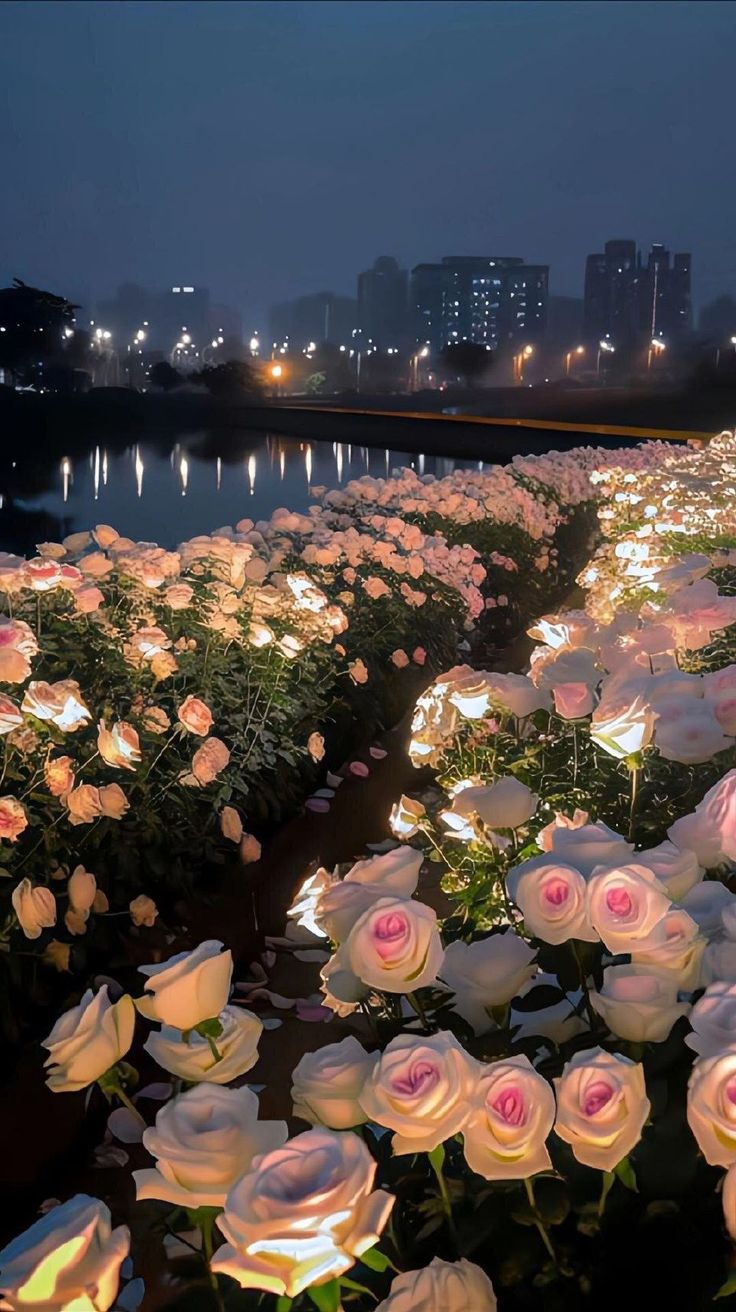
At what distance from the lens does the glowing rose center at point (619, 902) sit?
4.02 ft

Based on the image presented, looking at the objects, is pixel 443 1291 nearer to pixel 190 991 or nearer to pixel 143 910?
pixel 190 991

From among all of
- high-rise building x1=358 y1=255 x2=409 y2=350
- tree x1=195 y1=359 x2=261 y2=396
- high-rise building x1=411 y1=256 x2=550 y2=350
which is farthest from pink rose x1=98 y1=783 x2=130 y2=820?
high-rise building x1=358 y1=255 x2=409 y2=350

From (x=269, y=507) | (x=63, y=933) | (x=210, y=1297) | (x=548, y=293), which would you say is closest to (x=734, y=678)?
(x=210, y=1297)

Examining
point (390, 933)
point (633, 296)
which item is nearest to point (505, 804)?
point (390, 933)

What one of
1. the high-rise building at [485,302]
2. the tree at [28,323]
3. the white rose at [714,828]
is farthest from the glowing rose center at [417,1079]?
the high-rise building at [485,302]

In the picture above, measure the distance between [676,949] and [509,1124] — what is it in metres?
0.30

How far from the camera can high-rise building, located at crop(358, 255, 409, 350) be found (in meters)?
177

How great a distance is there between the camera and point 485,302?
15750cm

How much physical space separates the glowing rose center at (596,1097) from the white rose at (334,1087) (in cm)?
21

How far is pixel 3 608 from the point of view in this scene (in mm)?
3906

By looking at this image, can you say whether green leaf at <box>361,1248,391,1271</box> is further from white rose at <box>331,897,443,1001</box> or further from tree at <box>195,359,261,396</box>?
tree at <box>195,359,261,396</box>

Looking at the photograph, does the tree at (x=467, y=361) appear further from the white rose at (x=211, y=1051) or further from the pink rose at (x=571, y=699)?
the white rose at (x=211, y=1051)

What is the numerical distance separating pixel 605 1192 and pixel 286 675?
3377 millimetres

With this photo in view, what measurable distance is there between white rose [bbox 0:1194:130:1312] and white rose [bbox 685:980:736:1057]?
554 millimetres
